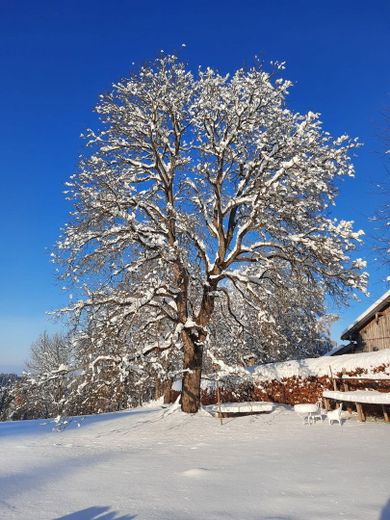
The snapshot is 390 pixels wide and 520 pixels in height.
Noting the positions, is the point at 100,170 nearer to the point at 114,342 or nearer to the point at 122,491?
the point at 114,342

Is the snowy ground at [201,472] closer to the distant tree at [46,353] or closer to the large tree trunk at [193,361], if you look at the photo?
the large tree trunk at [193,361]

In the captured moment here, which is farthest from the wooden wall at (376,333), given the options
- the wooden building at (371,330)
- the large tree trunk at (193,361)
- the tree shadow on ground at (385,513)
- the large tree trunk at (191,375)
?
the tree shadow on ground at (385,513)

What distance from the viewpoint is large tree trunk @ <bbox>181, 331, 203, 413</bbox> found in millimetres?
14961

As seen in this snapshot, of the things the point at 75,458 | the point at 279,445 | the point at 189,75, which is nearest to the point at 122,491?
the point at 75,458

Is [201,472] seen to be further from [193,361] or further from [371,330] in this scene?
[371,330]

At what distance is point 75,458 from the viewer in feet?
31.3

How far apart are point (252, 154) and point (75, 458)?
37.1ft

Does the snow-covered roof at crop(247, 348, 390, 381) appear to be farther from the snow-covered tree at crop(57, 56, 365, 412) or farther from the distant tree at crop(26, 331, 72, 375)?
the distant tree at crop(26, 331, 72, 375)

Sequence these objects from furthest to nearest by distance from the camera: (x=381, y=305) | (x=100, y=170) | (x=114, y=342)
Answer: (x=381, y=305) → (x=100, y=170) → (x=114, y=342)

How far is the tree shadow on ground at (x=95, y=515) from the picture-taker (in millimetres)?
5164

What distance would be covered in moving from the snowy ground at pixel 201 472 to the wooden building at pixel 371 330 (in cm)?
1147

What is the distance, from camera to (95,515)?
5.29 m

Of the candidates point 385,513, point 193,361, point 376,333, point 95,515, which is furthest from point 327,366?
point 95,515

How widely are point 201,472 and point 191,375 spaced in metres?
7.55
